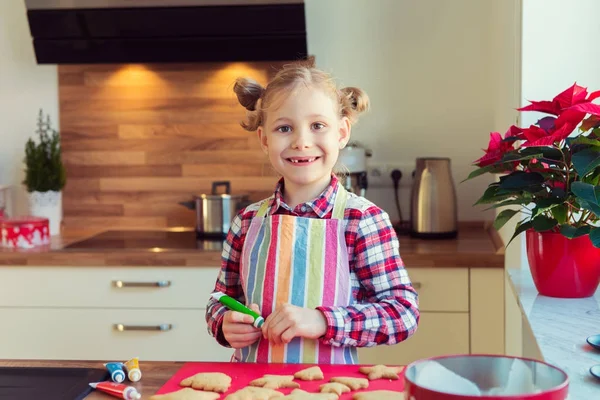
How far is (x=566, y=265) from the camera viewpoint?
1528 mm

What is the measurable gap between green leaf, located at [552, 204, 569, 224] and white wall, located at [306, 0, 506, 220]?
143 cm

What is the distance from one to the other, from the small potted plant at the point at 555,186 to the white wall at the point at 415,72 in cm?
135

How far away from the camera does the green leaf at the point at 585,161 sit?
133 centimetres

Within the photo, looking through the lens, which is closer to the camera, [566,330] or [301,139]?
[566,330]

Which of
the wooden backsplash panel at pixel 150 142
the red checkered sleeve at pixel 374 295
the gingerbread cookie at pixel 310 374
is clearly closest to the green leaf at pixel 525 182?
the red checkered sleeve at pixel 374 295

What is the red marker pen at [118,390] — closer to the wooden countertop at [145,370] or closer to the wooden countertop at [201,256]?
the wooden countertop at [145,370]

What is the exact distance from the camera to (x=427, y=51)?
9.57 feet

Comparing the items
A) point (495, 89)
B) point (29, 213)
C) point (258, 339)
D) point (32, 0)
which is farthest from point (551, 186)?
point (29, 213)

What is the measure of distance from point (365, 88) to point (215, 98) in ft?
1.76

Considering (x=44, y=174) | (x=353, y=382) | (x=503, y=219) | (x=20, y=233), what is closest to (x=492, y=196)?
(x=503, y=219)

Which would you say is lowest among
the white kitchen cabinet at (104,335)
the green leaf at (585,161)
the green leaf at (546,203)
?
the white kitchen cabinet at (104,335)

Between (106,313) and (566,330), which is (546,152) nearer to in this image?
(566,330)

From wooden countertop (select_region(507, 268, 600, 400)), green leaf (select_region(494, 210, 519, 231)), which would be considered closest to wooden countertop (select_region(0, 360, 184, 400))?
wooden countertop (select_region(507, 268, 600, 400))

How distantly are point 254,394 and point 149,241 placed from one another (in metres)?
1.83
